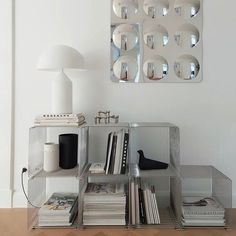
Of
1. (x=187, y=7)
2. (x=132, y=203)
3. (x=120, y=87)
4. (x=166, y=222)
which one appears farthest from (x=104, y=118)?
(x=187, y=7)

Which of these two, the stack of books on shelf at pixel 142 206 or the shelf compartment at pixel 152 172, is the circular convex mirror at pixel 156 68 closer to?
the shelf compartment at pixel 152 172

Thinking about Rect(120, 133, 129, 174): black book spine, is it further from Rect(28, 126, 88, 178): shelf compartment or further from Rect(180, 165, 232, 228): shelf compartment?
Rect(180, 165, 232, 228): shelf compartment

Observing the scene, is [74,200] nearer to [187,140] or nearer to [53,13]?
[187,140]

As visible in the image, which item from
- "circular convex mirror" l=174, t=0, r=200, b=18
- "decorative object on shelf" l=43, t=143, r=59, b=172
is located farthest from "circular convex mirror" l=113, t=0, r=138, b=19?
"decorative object on shelf" l=43, t=143, r=59, b=172

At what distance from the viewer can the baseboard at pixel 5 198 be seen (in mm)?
2145

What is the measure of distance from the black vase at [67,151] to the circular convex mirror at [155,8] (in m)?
1.18

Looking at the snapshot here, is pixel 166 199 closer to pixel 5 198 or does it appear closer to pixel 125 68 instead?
pixel 125 68

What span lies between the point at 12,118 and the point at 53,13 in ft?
3.05

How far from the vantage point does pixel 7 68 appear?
2.13m

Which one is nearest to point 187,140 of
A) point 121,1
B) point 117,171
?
point 117,171

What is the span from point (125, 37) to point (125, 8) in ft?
0.77

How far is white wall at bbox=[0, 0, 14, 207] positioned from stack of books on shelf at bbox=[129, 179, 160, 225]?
1050mm

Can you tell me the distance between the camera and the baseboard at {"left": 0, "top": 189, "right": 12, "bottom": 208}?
7.04 ft

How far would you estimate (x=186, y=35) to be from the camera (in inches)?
83.4
